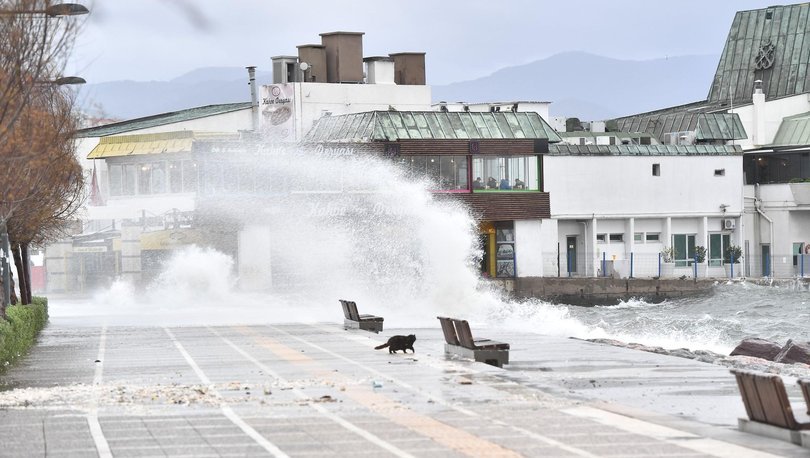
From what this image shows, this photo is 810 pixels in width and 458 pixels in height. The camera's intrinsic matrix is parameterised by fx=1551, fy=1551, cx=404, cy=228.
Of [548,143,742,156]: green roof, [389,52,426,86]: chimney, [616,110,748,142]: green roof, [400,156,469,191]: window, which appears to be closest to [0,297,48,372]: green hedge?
[400,156,469,191]: window

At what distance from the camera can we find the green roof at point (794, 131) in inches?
4082

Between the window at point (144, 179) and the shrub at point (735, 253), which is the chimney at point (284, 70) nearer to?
the window at point (144, 179)

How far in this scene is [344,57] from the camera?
357ft

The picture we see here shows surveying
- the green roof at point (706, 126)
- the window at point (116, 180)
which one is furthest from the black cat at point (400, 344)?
the green roof at point (706, 126)

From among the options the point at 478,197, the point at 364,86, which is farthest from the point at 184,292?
the point at 364,86

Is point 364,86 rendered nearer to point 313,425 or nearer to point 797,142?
point 797,142

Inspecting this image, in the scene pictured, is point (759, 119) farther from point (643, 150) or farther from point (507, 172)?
point (507, 172)

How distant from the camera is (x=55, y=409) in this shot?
2475cm

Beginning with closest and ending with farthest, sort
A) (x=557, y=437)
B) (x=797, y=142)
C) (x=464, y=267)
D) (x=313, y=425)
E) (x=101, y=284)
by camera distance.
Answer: (x=557, y=437)
(x=313, y=425)
(x=464, y=267)
(x=101, y=284)
(x=797, y=142)

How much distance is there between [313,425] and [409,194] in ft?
192

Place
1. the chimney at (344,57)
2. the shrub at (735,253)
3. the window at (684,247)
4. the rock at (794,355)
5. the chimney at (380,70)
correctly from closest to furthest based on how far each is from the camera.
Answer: the rock at (794,355) < the shrub at (735,253) < the window at (684,247) < the chimney at (344,57) < the chimney at (380,70)

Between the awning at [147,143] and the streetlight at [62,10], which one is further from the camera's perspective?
the awning at [147,143]

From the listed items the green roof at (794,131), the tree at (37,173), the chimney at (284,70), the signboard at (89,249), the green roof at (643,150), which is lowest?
the signboard at (89,249)

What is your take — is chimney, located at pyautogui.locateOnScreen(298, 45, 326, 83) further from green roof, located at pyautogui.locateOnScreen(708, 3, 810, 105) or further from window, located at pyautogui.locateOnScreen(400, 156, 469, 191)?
green roof, located at pyautogui.locateOnScreen(708, 3, 810, 105)
